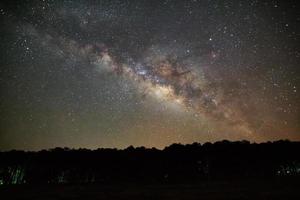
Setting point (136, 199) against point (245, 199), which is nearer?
point (245, 199)

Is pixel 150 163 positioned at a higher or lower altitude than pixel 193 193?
higher

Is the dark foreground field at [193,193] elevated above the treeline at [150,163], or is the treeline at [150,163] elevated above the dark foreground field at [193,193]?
the treeline at [150,163]

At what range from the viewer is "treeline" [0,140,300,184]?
7200 centimetres

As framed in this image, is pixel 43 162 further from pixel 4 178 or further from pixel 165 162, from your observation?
pixel 165 162

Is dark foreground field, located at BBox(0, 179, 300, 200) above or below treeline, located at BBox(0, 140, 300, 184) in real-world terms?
below

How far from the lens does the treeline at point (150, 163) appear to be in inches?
2835

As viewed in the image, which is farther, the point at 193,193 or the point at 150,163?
the point at 150,163

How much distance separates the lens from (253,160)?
7181cm

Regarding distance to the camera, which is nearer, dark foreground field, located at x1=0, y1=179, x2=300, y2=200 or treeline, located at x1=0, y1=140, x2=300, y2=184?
dark foreground field, located at x1=0, y1=179, x2=300, y2=200

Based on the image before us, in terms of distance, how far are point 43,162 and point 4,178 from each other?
28.1 feet

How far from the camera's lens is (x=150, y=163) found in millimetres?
75188

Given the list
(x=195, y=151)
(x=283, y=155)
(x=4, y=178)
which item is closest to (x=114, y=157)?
(x=195, y=151)

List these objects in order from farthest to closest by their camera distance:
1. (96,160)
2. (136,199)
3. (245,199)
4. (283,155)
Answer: (96,160) → (283,155) → (136,199) → (245,199)

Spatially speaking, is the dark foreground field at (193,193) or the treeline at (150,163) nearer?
the dark foreground field at (193,193)
